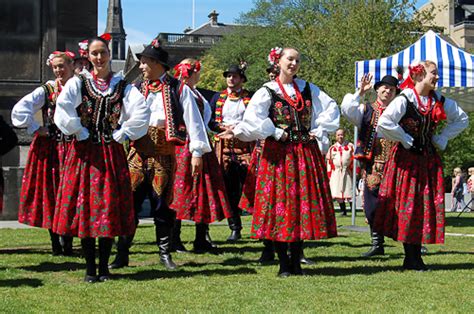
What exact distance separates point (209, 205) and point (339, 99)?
2920 cm

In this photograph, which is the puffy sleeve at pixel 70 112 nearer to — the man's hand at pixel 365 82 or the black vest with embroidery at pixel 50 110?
the black vest with embroidery at pixel 50 110

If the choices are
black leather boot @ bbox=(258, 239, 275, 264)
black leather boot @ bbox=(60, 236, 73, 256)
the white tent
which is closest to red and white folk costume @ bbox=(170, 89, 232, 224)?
black leather boot @ bbox=(258, 239, 275, 264)

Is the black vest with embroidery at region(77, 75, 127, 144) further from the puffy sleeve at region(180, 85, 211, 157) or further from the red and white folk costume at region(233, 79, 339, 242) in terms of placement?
the red and white folk costume at region(233, 79, 339, 242)

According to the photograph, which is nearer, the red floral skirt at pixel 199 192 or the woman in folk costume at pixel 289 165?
the woman in folk costume at pixel 289 165

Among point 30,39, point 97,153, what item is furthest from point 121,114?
point 30,39

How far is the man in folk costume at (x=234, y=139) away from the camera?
10523 millimetres

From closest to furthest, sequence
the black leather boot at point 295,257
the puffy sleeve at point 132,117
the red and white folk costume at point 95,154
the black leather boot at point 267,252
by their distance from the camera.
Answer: the red and white folk costume at point 95,154, the puffy sleeve at point 132,117, the black leather boot at point 295,257, the black leather boot at point 267,252

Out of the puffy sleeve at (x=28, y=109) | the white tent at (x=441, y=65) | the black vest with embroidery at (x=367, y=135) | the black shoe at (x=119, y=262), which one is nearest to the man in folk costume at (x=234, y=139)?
the black vest with embroidery at (x=367, y=135)

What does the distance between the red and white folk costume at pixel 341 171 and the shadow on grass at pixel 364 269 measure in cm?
1080

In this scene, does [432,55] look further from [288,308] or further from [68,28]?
[288,308]

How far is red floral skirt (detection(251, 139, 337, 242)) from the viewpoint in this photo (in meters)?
7.50

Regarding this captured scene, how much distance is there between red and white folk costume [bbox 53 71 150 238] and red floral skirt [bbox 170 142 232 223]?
6.12 feet

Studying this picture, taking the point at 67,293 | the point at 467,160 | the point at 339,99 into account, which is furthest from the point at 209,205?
the point at 467,160

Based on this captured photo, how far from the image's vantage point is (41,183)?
30.0 ft
